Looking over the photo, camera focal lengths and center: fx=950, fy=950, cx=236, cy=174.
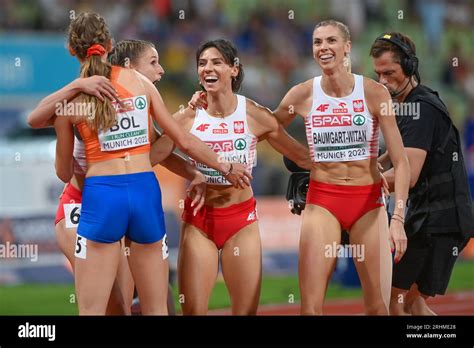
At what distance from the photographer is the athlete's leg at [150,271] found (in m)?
5.61

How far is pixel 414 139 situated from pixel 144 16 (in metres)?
9.76

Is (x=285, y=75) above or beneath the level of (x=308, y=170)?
above

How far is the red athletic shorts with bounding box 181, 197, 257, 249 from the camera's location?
20.2 ft

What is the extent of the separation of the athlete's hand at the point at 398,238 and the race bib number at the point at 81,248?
1.91 m

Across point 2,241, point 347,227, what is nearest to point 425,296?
point 347,227

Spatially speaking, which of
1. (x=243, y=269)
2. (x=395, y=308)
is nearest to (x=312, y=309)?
(x=243, y=269)

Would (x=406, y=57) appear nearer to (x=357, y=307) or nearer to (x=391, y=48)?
(x=391, y=48)

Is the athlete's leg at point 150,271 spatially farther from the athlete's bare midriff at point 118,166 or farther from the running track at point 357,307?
the running track at point 357,307

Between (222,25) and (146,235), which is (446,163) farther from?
(222,25)

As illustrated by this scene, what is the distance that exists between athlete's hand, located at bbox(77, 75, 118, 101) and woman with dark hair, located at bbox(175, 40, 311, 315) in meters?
0.83

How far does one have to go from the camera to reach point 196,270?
19.9 feet

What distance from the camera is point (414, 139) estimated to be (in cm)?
654

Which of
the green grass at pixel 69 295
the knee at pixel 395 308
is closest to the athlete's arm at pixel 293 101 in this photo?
the knee at pixel 395 308

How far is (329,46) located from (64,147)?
1813 millimetres
